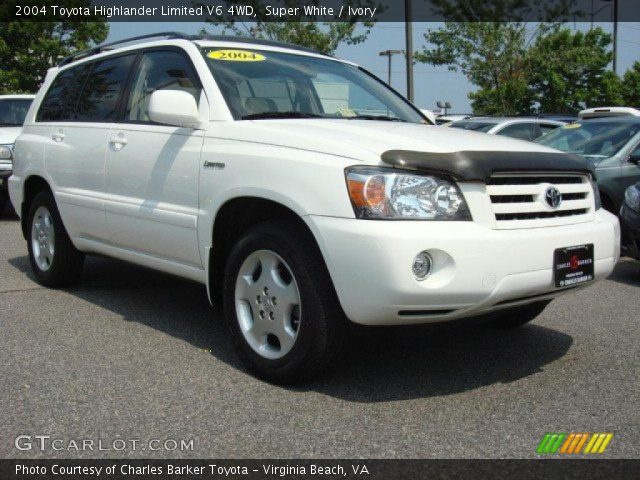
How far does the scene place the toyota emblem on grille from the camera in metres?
3.55

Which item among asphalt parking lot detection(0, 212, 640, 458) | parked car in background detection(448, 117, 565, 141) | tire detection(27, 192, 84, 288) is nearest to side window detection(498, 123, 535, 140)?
parked car in background detection(448, 117, 565, 141)

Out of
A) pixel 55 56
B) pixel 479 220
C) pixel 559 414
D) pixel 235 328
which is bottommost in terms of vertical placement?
pixel 559 414

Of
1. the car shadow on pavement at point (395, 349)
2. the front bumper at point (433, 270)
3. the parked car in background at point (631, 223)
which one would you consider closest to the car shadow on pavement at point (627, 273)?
the parked car in background at point (631, 223)

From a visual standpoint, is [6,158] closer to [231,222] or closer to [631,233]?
[231,222]

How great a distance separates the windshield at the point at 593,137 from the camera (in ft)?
26.9

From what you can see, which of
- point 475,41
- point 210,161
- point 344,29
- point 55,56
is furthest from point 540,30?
point 210,161

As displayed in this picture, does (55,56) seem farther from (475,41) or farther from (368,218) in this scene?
(368,218)

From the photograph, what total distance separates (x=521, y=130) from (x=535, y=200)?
964 cm

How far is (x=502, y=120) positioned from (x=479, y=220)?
10.4 m

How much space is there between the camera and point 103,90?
16.9 ft

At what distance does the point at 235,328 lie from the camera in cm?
382

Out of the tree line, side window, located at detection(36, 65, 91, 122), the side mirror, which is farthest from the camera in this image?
the tree line

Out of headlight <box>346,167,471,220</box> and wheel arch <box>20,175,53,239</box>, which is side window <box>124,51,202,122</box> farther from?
headlight <box>346,167,471,220</box>

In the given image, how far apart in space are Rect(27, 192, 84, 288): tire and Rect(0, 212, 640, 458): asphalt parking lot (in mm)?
447
